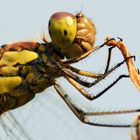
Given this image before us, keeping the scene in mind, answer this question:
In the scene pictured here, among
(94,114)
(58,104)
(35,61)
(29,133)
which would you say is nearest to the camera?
(94,114)

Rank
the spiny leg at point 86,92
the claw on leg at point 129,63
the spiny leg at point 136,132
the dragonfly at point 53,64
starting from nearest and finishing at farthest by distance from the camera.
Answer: the spiny leg at point 136,132 < the claw on leg at point 129,63 < the spiny leg at point 86,92 < the dragonfly at point 53,64

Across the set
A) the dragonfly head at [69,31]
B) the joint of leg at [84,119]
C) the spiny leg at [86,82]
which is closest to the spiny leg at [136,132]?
the spiny leg at [86,82]

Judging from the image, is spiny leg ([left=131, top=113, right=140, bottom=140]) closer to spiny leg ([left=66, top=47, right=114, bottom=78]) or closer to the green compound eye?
spiny leg ([left=66, top=47, right=114, bottom=78])

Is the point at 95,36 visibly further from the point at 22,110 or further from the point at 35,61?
the point at 22,110

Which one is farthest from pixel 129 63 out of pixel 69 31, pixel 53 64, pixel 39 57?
pixel 39 57

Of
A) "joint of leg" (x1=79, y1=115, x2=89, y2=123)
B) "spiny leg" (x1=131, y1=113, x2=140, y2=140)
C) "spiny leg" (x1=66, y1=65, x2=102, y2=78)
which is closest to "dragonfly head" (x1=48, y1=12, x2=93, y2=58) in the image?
"spiny leg" (x1=66, y1=65, x2=102, y2=78)

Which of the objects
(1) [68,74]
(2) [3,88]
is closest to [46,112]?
(2) [3,88]

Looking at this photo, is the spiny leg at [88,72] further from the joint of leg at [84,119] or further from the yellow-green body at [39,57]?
the joint of leg at [84,119]

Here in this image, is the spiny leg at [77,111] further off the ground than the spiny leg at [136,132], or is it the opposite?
the spiny leg at [136,132]

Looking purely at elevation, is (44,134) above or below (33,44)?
below
